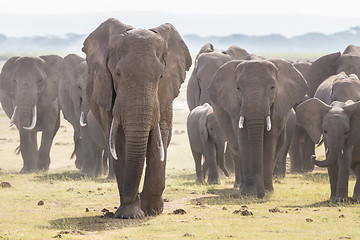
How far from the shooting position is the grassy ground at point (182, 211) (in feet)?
32.2

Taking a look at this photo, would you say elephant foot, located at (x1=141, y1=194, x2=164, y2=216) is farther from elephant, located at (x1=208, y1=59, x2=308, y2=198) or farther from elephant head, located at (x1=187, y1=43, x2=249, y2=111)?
elephant head, located at (x1=187, y1=43, x2=249, y2=111)

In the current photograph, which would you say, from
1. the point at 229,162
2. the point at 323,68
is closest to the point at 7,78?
the point at 229,162

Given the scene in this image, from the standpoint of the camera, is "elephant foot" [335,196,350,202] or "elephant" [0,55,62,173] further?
"elephant" [0,55,62,173]

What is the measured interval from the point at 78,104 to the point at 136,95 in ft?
32.6

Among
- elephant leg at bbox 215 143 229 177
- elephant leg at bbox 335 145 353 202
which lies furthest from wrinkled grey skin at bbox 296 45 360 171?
elephant leg at bbox 335 145 353 202

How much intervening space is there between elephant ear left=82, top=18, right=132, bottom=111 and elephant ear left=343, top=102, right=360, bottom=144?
392cm

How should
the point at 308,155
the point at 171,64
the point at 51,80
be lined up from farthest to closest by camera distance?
the point at 51,80, the point at 308,155, the point at 171,64

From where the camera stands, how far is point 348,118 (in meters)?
12.8

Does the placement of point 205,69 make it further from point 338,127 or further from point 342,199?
point 342,199

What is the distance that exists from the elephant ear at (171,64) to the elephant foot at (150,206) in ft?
4.24

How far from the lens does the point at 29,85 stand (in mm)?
20547

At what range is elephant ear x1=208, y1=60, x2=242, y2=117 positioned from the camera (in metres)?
14.4

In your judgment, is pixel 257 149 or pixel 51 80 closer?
pixel 257 149

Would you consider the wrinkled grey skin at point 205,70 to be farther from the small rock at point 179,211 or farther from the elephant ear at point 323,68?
the small rock at point 179,211
